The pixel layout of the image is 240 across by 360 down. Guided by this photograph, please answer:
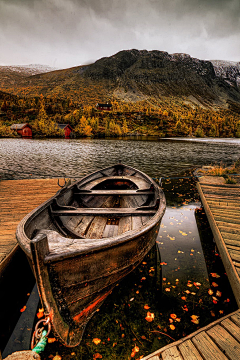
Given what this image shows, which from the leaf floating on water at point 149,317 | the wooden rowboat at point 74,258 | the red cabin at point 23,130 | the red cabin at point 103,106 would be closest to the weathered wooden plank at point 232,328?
the leaf floating on water at point 149,317

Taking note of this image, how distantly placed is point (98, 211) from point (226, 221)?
3.96 m

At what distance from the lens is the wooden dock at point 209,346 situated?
2375mm

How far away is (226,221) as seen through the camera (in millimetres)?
5578

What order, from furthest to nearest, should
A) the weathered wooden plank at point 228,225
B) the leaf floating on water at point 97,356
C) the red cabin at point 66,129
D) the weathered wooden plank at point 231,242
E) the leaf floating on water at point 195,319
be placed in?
the red cabin at point 66,129 < the weathered wooden plank at point 228,225 < the weathered wooden plank at point 231,242 < the leaf floating on water at point 195,319 < the leaf floating on water at point 97,356

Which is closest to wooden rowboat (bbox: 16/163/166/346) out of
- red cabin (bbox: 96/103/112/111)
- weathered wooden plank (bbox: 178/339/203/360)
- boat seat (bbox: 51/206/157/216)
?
boat seat (bbox: 51/206/157/216)

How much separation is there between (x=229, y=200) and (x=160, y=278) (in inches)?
179

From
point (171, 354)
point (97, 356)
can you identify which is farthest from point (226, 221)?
point (97, 356)

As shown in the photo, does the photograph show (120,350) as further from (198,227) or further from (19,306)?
(198,227)

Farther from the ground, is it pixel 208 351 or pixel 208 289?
pixel 208 351

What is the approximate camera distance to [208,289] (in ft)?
14.2

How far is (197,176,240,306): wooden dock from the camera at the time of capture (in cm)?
376

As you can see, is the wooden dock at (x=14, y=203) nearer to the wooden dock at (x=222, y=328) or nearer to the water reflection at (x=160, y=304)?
the water reflection at (x=160, y=304)

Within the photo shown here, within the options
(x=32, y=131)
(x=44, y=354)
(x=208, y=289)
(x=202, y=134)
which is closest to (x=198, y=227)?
(x=208, y=289)

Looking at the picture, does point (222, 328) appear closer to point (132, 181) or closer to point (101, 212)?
point (101, 212)
